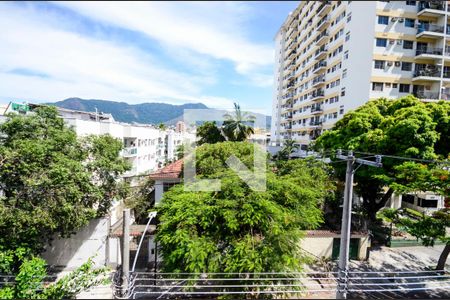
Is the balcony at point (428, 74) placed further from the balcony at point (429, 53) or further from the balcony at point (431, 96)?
the balcony at point (431, 96)

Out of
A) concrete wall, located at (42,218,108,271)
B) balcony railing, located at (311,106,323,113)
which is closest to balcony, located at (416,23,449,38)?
balcony railing, located at (311,106,323,113)

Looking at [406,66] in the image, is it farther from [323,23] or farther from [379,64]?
[323,23]

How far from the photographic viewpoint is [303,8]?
1193 inches

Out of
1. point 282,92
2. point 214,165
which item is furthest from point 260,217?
point 282,92

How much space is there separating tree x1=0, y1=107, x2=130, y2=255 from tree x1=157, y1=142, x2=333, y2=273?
10.3 ft

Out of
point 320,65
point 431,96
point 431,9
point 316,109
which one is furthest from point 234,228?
point 320,65

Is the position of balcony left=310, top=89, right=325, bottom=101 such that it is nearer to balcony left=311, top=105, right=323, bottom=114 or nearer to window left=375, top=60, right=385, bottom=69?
balcony left=311, top=105, right=323, bottom=114

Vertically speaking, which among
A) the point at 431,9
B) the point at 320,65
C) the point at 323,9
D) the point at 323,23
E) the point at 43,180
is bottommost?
the point at 43,180

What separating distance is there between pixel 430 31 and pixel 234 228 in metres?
21.0

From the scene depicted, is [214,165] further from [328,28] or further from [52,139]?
[328,28]

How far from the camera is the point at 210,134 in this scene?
20594 millimetres

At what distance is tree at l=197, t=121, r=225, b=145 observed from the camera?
20.4 meters

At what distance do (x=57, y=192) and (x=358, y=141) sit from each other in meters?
13.3

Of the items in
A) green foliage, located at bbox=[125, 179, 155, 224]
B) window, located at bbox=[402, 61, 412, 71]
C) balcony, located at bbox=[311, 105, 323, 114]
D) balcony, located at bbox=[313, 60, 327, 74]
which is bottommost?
green foliage, located at bbox=[125, 179, 155, 224]
